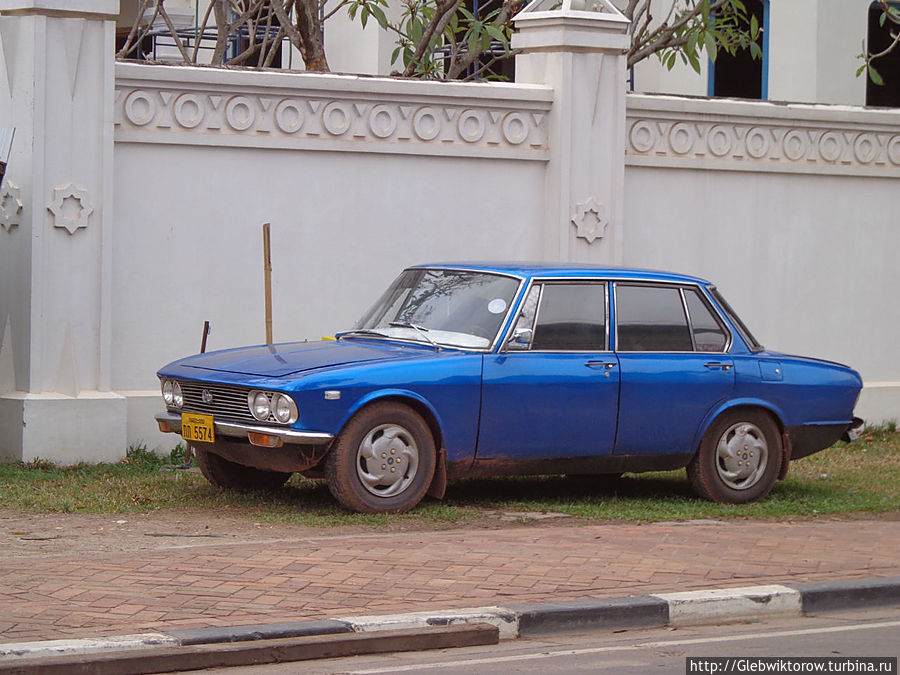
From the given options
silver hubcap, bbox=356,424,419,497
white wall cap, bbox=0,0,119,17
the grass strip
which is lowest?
the grass strip

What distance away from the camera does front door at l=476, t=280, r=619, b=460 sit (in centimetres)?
1003

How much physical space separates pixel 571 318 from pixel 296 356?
1.87 metres

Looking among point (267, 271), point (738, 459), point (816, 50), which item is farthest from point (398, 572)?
point (816, 50)

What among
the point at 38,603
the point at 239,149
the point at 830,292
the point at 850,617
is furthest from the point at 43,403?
the point at 830,292

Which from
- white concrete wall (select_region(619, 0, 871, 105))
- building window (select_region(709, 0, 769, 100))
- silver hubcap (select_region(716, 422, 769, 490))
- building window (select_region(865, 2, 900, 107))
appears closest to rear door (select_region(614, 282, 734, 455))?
silver hubcap (select_region(716, 422, 769, 490))

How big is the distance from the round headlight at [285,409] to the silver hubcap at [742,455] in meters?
3.18

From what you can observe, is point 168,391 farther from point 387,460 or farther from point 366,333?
point 387,460

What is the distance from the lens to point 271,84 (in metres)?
12.9

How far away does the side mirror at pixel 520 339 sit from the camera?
10102mm

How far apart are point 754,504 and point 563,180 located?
13.6 feet

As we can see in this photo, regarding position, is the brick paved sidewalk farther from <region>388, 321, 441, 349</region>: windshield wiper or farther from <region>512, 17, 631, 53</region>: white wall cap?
<region>512, 17, 631, 53</region>: white wall cap

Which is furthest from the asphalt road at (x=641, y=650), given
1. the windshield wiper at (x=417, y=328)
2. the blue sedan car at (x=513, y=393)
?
the windshield wiper at (x=417, y=328)

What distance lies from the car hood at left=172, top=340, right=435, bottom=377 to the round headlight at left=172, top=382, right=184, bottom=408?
0.16 metres

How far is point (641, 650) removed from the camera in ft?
22.9
